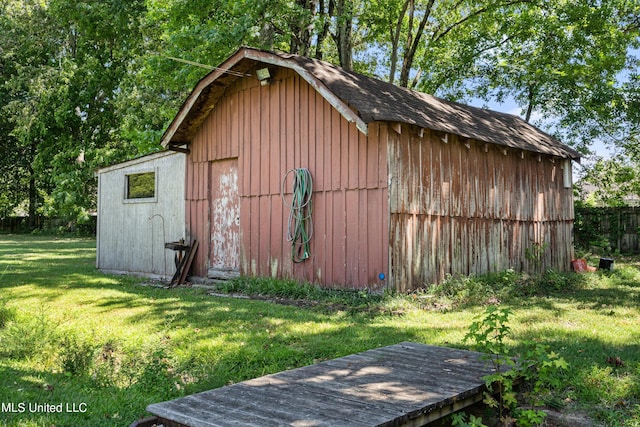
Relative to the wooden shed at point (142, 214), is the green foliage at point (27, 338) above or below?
below

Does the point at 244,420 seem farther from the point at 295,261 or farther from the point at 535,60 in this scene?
the point at 535,60

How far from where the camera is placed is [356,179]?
33.1ft

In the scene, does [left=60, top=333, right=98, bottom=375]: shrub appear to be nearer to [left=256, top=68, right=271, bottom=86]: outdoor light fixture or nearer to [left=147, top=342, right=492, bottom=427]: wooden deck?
[left=147, top=342, right=492, bottom=427]: wooden deck

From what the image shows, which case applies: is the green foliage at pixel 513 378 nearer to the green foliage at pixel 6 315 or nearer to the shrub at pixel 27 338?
the shrub at pixel 27 338

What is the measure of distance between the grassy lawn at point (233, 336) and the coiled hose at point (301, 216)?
78 cm

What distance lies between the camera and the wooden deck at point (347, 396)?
3588 mm

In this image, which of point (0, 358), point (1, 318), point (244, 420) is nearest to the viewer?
point (244, 420)

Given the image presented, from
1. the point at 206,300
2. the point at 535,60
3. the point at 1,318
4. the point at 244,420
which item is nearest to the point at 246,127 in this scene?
the point at 206,300

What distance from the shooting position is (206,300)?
990cm

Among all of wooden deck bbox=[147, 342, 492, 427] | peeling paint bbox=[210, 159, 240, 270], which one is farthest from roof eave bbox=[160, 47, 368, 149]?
wooden deck bbox=[147, 342, 492, 427]

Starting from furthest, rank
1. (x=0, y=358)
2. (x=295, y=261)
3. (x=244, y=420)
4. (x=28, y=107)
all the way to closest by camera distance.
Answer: (x=28, y=107) → (x=295, y=261) → (x=0, y=358) → (x=244, y=420)

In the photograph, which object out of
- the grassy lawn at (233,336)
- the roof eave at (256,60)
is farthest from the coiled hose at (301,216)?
the roof eave at (256,60)

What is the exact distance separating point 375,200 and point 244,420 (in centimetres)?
657

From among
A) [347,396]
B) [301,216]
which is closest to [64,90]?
[301,216]
